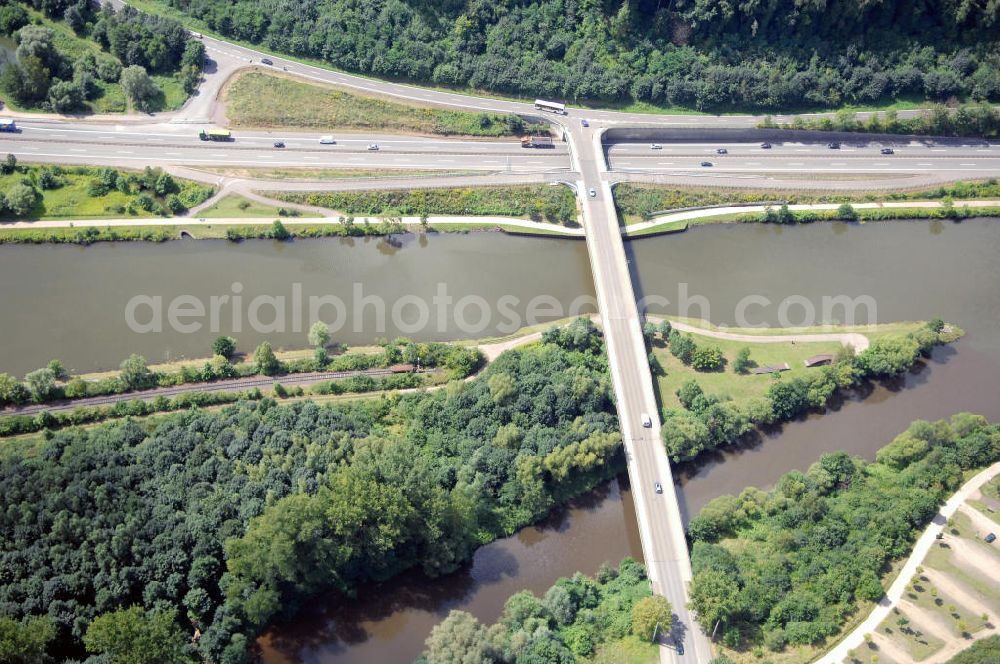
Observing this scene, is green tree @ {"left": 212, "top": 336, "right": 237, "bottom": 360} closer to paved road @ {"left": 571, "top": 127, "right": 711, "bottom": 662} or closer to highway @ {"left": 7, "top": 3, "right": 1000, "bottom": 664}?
highway @ {"left": 7, "top": 3, "right": 1000, "bottom": 664}

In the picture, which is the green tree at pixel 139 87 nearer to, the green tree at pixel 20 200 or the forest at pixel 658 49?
the forest at pixel 658 49

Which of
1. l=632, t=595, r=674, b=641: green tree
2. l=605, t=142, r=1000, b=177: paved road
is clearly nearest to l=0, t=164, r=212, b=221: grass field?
l=605, t=142, r=1000, b=177: paved road

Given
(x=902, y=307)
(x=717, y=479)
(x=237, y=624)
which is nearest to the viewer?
(x=237, y=624)

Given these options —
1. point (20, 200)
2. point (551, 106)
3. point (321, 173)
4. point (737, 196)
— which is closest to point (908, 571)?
point (737, 196)

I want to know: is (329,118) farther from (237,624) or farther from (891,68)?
(891,68)

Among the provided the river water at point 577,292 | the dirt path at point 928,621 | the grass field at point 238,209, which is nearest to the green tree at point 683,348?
the river water at point 577,292

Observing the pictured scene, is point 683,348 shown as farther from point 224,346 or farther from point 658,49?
point 658,49

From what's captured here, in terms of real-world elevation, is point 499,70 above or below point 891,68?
above

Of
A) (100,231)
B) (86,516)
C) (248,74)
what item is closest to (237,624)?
(86,516)
